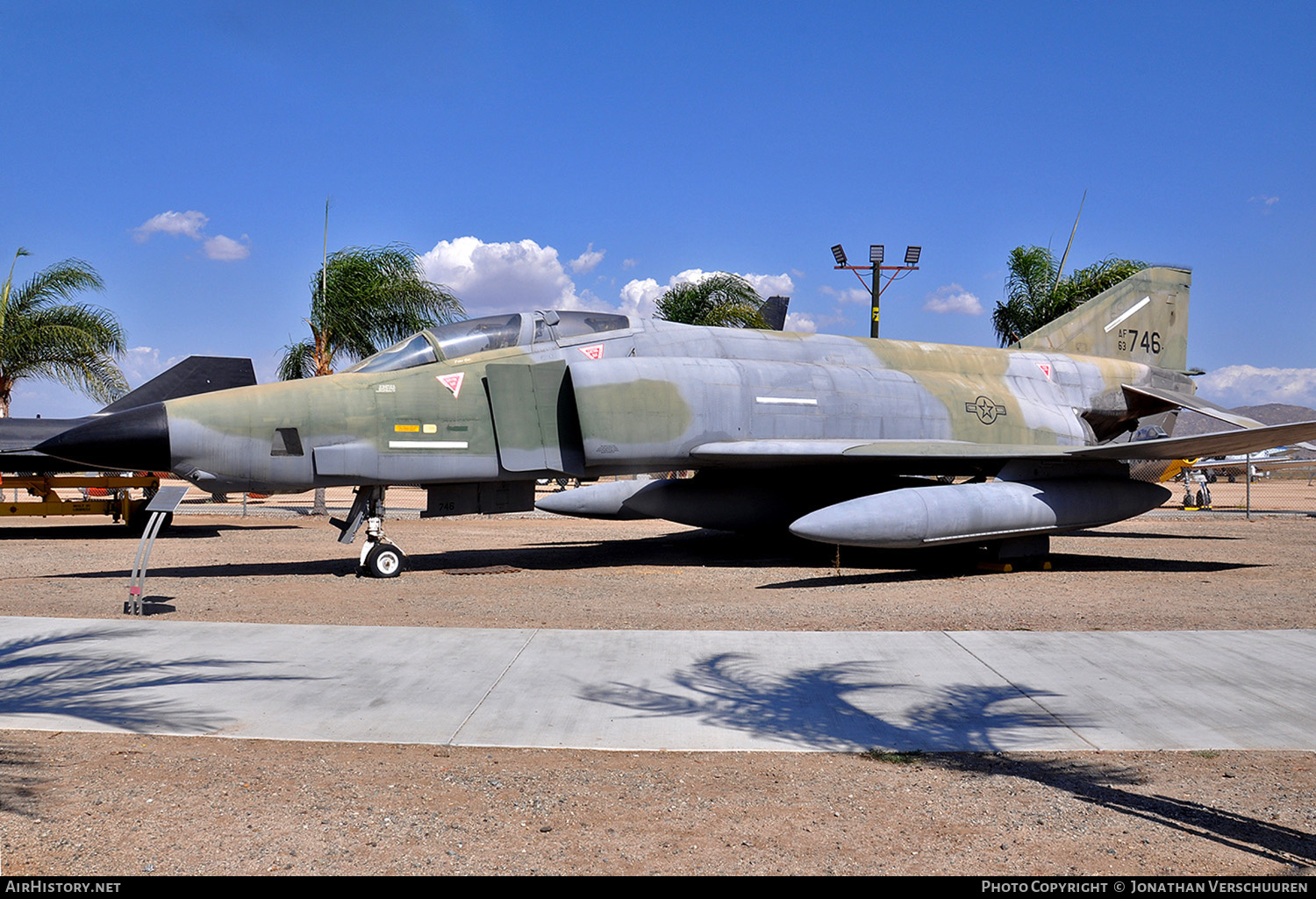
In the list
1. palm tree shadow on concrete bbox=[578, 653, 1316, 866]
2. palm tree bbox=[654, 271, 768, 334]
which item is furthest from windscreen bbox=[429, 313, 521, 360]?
palm tree bbox=[654, 271, 768, 334]

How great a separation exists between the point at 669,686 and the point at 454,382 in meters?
6.26

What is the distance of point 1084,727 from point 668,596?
536 centimetres

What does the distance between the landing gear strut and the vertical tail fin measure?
39.1 ft

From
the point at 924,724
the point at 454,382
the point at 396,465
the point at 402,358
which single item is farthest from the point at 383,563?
the point at 924,724

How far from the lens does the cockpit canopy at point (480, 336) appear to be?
11102 mm

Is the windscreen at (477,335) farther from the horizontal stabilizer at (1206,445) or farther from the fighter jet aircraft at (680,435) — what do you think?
the horizontal stabilizer at (1206,445)

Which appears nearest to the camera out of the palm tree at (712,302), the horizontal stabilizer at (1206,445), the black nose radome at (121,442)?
the black nose radome at (121,442)

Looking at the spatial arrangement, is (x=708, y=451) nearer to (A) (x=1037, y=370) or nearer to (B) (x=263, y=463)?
(B) (x=263, y=463)

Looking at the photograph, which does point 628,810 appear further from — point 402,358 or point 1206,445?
point 1206,445

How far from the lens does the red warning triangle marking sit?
434 inches

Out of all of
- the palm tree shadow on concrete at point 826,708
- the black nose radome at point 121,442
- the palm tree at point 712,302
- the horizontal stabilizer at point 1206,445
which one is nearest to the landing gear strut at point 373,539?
the black nose radome at point 121,442

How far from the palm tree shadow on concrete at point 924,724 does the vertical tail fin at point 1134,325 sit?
12374mm

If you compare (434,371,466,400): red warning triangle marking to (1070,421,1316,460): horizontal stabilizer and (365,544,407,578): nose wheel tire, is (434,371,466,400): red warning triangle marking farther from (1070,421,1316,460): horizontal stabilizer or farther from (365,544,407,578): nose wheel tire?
(1070,421,1316,460): horizontal stabilizer

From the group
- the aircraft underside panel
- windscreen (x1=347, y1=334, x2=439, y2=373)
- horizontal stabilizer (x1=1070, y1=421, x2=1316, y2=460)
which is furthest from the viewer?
horizontal stabilizer (x1=1070, y1=421, x2=1316, y2=460)
